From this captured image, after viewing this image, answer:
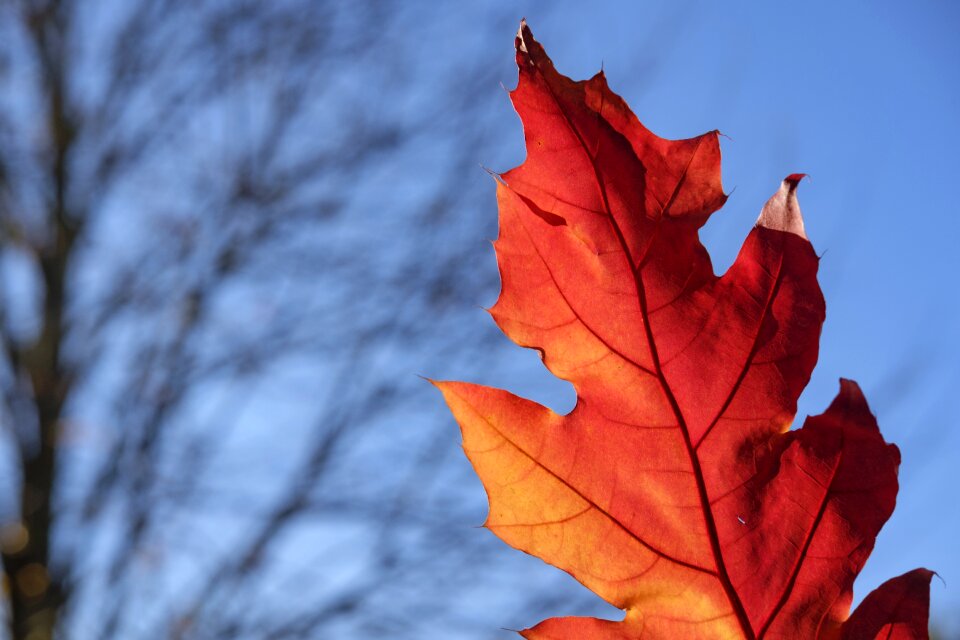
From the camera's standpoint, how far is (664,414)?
35cm

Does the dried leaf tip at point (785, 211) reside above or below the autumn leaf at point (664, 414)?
above

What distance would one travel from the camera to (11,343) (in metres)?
2.58

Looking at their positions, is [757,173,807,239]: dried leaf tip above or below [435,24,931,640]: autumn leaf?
above

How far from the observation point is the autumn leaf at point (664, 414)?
1.07ft

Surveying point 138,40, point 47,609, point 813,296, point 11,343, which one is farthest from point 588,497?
point 138,40

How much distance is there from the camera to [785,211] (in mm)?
321

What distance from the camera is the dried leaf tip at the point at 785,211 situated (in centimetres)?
32

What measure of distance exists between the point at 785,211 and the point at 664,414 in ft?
0.34

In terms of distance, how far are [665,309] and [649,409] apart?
47mm

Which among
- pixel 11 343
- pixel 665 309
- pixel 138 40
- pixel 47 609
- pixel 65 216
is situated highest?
pixel 138 40

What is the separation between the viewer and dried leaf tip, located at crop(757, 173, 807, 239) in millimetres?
317

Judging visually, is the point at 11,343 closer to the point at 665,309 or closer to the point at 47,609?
the point at 47,609

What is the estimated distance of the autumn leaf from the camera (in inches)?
12.8

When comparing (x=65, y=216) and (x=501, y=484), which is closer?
(x=501, y=484)
